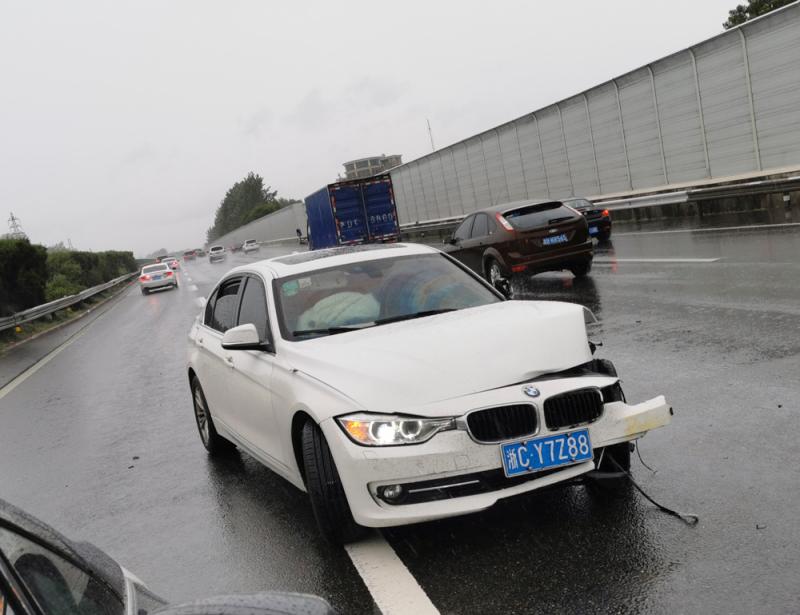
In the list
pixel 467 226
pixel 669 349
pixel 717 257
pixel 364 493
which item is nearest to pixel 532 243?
pixel 467 226

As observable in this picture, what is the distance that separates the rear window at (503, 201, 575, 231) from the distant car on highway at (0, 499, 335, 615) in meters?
13.1

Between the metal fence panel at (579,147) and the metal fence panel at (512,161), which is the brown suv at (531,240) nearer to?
the metal fence panel at (579,147)

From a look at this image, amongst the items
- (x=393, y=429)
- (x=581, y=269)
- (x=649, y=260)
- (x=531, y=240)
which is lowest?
(x=649, y=260)

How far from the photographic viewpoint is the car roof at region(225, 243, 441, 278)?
5.78m

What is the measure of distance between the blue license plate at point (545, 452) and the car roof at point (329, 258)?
2.18 meters

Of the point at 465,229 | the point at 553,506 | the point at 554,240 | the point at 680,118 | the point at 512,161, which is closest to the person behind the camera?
the point at 553,506

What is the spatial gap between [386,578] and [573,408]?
1.16 metres

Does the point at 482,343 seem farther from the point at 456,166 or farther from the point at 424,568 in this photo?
the point at 456,166

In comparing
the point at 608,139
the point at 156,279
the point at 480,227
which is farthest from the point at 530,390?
the point at 156,279

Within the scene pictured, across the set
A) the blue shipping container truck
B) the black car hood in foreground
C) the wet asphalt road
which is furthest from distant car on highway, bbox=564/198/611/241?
the black car hood in foreground

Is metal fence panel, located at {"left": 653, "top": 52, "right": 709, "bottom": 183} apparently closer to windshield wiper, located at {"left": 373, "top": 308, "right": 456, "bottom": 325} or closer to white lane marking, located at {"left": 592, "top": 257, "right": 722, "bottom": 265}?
white lane marking, located at {"left": 592, "top": 257, "right": 722, "bottom": 265}

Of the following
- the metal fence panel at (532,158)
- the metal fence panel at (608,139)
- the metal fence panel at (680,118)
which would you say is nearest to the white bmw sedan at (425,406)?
the metal fence panel at (680,118)

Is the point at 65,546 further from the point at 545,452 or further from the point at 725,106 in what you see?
the point at 725,106

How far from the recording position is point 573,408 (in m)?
4.06
